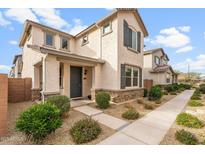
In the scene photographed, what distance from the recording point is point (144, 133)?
4953 mm

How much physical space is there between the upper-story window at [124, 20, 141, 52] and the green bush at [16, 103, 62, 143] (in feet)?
26.6

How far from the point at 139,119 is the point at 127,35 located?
6.94m

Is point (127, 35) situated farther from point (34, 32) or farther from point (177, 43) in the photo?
point (177, 43)

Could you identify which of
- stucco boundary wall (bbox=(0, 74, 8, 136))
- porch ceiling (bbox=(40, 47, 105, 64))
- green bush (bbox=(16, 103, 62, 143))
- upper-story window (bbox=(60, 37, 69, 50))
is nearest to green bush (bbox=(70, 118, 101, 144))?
green bush (bbox=(16, 103, 62, 143))

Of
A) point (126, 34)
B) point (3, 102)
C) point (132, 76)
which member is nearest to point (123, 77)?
point (132, 76)

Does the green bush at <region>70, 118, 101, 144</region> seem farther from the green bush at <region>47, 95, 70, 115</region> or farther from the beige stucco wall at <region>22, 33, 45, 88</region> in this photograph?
the beige stucco wall at <region>22, 33, 45, 88</region>

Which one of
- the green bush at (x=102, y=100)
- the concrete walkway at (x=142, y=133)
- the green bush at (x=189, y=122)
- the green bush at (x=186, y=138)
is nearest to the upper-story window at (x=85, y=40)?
the green bush at (x=102, y=100)

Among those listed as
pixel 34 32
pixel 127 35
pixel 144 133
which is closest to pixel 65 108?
pixel 144 133

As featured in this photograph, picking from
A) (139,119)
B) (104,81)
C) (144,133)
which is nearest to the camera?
(144,133)

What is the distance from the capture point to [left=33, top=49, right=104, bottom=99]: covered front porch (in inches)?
281

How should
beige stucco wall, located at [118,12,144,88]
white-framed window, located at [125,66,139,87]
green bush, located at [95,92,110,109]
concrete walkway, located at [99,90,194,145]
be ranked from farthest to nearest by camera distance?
1. white-framed window, located at [125,66,139,87]
2. beige stucco wall, located at [118,12,144,88]
3. green bush, located at [95,92,110,109]
4. concrete walkway, located at [99,90,194,145]

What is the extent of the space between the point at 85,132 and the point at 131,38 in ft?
30.7

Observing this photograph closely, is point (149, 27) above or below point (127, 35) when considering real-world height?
above

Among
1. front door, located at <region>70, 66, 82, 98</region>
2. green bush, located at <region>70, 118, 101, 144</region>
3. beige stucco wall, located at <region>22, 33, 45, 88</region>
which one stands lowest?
green bush, located at <region>70, 118, 101, 144</region>
